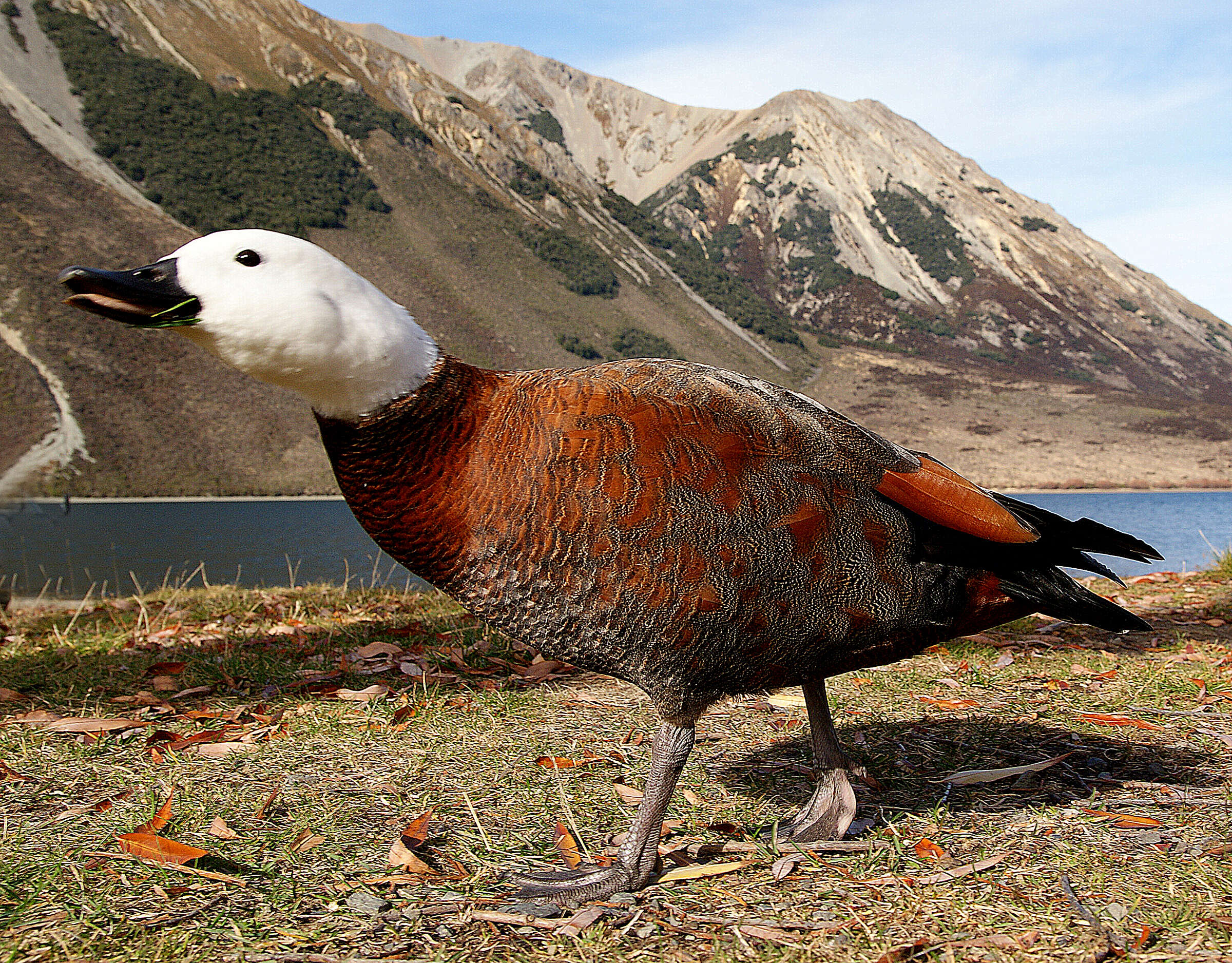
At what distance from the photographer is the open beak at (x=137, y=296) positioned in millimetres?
1757

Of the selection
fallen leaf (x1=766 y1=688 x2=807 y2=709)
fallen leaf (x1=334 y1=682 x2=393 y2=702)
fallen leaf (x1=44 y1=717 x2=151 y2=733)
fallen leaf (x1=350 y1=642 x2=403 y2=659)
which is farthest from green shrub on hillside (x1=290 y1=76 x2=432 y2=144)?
fallen leaf (x1=766 y1=688 x2=807 y2=709)

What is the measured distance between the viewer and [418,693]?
373 cm

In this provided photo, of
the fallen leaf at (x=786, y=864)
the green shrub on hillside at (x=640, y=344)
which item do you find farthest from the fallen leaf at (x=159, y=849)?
the green shrub on hillside at (x=640, y=344)

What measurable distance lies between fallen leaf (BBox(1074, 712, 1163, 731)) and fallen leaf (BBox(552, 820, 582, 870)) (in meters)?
2.35

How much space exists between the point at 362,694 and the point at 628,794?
149 cm

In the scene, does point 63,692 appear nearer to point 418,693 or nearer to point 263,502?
point 418,693

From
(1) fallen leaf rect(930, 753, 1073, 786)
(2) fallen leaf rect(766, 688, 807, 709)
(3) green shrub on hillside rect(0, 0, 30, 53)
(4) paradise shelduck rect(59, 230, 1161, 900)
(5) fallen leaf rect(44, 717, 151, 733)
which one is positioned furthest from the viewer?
(3) green shrub on hillside rect(0, 0, 30, 53)

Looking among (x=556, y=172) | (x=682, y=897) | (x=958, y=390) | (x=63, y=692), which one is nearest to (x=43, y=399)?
(x=63, y=692)

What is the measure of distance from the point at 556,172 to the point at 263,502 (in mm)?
80630

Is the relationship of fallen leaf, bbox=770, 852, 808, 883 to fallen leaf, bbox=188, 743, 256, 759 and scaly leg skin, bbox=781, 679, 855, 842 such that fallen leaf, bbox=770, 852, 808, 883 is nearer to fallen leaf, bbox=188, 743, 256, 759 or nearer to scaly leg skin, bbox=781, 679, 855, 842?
scaly leg skin, bbox=781, 679, 855, 842

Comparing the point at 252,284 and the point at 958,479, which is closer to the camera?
the point at 252,284

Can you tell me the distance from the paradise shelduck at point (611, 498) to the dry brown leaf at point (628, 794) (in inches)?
20.4

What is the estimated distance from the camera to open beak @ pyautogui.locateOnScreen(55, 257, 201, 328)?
69.2 inches

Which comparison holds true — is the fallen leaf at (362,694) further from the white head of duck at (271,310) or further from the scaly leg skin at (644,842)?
the white head of duck at (271,310)
